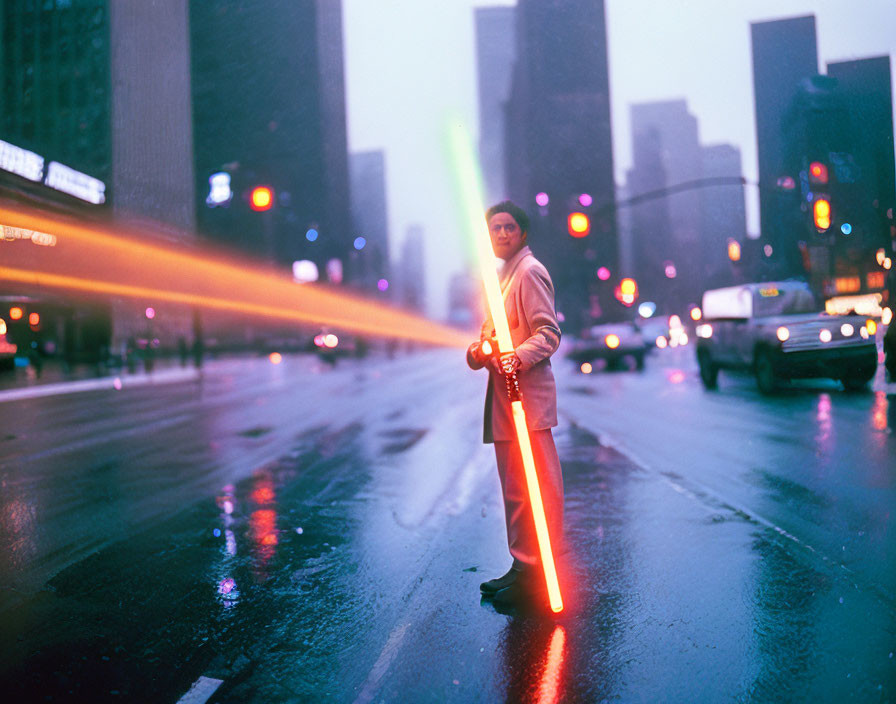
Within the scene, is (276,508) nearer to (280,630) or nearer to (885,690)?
(280,630)

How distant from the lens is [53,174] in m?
38.0

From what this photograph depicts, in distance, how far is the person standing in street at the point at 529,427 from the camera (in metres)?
4.11

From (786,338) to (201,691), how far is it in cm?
1388

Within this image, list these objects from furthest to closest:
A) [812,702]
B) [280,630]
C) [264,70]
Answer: [264,70] → [280,630] → [812,702]

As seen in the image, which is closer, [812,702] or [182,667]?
[812,702]

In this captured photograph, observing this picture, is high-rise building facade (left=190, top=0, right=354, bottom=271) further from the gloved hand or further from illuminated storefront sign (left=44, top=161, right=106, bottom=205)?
the gloved hand

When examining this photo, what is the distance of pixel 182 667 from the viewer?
11.2ft

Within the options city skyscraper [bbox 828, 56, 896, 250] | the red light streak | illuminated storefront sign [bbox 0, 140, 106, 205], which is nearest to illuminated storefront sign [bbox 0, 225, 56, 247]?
the red light streak

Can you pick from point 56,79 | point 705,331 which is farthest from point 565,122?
point 705,331

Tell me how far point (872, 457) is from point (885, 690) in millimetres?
5778

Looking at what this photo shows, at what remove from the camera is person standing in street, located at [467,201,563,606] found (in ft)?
13.5

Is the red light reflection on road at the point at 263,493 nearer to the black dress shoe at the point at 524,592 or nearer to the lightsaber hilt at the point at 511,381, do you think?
the black dress shoe at the point at 524,592

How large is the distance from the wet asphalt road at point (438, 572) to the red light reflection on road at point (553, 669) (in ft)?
0.04

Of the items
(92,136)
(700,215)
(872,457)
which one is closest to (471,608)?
(872,457)
